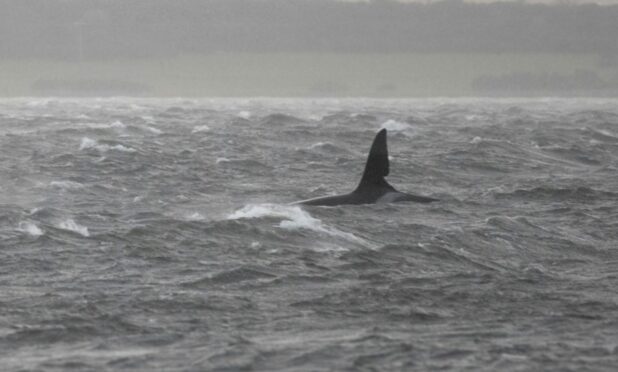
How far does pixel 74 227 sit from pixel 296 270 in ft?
20.4

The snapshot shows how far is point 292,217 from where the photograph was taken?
24688 mm

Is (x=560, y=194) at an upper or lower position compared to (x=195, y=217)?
lower

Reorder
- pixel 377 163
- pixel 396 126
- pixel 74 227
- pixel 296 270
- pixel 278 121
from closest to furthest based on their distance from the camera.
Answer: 1. pixel 296 270
2. pixel 74 227
3. pixel 377 163
4. pixel 396 126
5. pixel 278 121

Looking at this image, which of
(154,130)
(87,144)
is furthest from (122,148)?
(154,130)

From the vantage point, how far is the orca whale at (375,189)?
2673cm

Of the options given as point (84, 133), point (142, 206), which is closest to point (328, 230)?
point (142, 206)

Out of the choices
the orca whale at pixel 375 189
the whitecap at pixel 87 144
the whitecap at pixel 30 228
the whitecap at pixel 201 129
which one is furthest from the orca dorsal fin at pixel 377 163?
the whitecap at pixel 201 129

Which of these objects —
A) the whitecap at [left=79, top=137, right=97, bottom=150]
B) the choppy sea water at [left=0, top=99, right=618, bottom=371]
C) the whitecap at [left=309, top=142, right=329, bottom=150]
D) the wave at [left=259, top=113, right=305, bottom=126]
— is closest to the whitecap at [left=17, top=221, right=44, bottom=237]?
the choppy sea water at [left=0, top=99, right=618, bottom=371]

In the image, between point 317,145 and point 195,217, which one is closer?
point 195,217

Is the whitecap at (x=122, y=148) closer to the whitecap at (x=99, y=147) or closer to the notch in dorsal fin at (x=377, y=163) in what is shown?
the whitecap at (x=99, y=147)

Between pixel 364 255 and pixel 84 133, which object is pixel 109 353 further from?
pixel 84 133

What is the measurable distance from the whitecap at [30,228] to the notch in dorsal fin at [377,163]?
26.3 feet

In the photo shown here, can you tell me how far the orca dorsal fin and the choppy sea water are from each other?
875 mm

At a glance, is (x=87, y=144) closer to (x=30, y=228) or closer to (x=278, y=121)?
(x=30, y=228)
